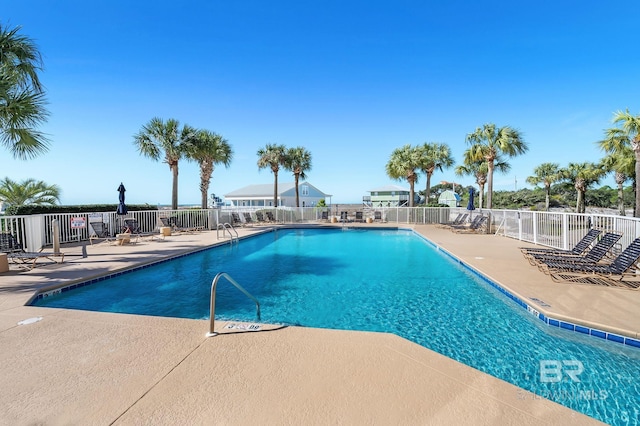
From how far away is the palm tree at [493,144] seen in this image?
62.8 ft

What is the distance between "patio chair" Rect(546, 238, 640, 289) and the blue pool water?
4.58 ft

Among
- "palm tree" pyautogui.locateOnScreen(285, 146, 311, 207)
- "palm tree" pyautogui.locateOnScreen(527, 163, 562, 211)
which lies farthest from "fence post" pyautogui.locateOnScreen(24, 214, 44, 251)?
"palm tree" pyautogui.locateOnScreen(527, 163, 562, 211)

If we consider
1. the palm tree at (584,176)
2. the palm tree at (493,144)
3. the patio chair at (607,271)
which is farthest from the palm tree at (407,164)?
the palm tree at (584,176)

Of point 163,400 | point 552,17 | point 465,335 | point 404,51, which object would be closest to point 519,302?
point 465,335

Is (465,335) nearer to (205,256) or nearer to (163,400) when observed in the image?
(163,400)

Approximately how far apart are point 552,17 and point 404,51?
6.10 metres

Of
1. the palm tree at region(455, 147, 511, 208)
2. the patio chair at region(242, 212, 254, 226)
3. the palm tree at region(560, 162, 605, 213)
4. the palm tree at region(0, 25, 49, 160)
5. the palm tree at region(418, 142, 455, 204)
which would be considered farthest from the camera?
the palm tree at region(560, 162, 605, 213)

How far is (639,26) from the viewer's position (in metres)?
11.9

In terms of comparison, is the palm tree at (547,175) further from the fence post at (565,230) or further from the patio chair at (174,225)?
the patio chair at (174,225)

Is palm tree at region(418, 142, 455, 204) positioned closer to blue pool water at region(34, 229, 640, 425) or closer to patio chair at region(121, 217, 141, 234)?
blue pool water at region(34, 229, 640, 425)

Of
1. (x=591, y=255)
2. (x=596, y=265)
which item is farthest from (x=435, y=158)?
(x=596, y=265)

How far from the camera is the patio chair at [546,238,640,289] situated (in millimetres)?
5203

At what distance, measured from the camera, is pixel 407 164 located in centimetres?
2302
